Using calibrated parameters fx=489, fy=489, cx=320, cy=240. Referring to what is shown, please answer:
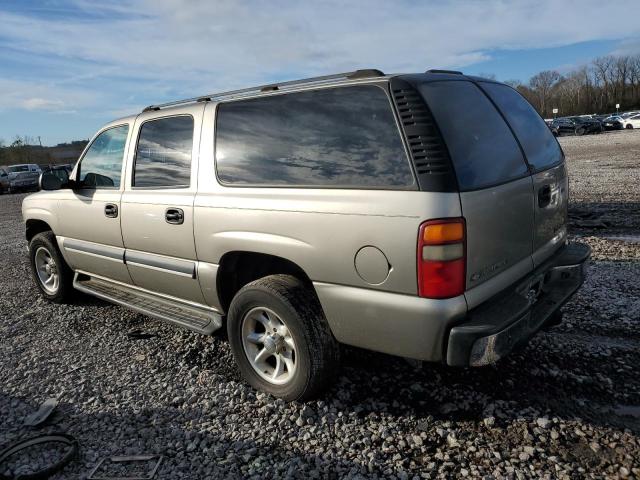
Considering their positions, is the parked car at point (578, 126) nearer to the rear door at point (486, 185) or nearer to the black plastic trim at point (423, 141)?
the rear door at point (486, 185)

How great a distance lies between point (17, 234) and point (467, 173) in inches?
449

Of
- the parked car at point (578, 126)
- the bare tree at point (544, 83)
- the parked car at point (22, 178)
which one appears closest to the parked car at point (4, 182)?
the parked car at point (22, 178)

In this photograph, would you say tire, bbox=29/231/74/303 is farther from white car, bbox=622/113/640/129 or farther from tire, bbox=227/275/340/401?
white car, bbox=622/113/640/129

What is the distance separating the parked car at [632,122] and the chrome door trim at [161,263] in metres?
44.7

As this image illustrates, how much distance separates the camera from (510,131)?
3.08m

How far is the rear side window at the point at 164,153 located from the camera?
3.65 metres

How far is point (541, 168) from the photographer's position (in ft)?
10.5

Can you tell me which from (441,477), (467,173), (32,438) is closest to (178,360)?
(32,438)

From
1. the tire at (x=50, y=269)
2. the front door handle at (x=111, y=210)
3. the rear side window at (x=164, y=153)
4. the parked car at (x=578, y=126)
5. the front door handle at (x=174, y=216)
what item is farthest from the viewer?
the parked car at (x=578, y=126)

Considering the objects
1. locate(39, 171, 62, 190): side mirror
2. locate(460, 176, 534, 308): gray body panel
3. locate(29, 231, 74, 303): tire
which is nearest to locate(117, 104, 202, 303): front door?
locate(39, 171, 62, 190): side mirror

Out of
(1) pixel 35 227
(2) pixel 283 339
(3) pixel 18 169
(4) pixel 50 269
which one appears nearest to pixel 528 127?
(2) pixel 283 339

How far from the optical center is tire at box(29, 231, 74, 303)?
519 cm

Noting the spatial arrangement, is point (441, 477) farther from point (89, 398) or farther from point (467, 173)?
point (89, 398)

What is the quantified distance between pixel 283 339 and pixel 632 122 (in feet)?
149
